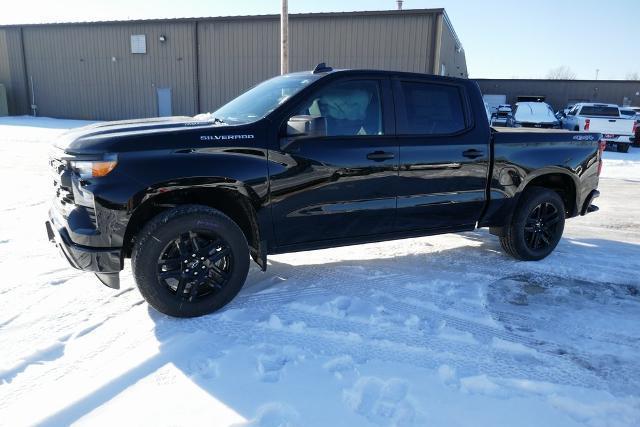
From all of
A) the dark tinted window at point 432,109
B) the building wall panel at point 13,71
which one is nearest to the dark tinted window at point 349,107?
the dark tinted window at point 432,109

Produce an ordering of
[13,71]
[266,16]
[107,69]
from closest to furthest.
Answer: [266,16], [107,69], [13,71]

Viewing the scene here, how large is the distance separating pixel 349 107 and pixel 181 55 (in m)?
24.6

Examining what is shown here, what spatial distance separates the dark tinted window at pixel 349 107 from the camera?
3930 mm

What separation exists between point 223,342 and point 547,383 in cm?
206

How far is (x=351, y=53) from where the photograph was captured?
23422mm

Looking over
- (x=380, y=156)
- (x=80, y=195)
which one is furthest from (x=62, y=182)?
(x=380, y=156)

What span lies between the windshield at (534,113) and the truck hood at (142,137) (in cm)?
1889

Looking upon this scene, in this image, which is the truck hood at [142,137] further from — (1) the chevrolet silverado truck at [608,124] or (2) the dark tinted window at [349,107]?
(1) the chevrolet silverado truck at [608,124]

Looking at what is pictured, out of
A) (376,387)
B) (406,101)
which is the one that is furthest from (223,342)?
(406,101)

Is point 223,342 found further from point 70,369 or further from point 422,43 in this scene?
point 422,43

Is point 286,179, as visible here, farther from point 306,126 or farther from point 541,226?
point 541,226

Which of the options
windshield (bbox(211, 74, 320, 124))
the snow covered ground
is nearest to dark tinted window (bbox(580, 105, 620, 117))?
the snow covered ground

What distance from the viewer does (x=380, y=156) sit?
4039mm

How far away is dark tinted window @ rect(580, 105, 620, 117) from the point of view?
61.9 feet
